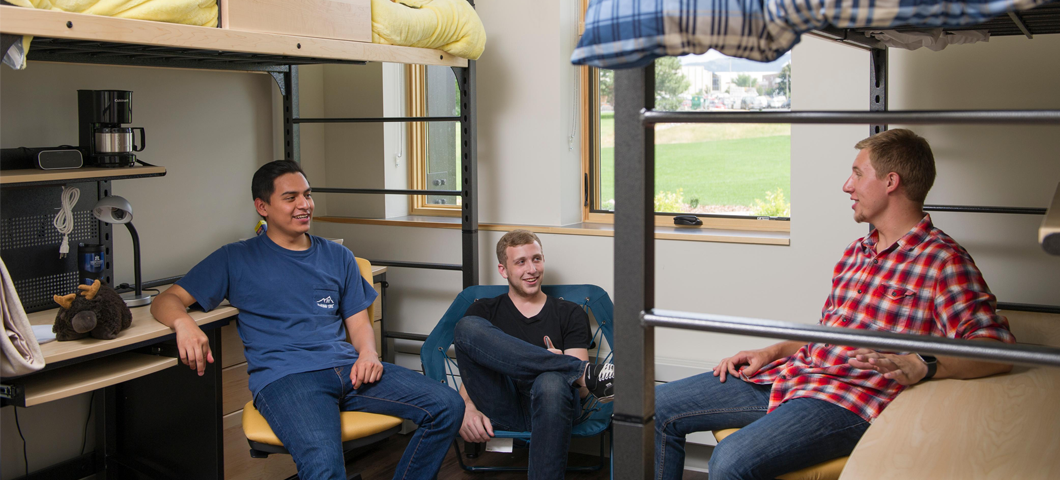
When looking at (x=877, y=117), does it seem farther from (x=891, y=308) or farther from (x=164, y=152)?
(x=164, y=152)

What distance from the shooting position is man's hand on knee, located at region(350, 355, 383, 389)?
2.43 m

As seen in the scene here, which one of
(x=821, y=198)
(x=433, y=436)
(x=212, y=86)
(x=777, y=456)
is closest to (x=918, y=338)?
(x=777, y=456)

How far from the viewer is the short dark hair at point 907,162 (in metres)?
1.96

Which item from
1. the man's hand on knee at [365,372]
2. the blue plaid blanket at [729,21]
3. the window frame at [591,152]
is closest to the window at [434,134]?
the window frame at [591,152]

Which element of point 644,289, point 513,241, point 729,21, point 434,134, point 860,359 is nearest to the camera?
point 729,21

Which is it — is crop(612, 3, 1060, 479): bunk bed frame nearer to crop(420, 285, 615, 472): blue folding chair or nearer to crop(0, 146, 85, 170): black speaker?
crop(420, 285, 615, 472): blue folding chair

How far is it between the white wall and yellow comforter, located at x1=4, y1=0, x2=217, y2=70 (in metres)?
0.82

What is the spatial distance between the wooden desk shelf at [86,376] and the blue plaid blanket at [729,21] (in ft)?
5.48

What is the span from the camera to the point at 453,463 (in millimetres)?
3078

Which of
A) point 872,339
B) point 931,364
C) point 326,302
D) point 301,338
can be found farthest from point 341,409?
point 872,339

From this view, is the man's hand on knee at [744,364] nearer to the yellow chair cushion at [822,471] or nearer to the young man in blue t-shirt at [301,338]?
the yellow chair cushion at [822,471]

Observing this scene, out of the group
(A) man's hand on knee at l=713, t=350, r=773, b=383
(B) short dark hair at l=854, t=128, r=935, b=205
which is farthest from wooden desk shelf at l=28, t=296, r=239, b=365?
(B) short dark hair at l=854, t=128, r=935, b=205

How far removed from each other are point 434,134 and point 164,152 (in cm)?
114

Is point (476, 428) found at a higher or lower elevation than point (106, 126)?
lower
